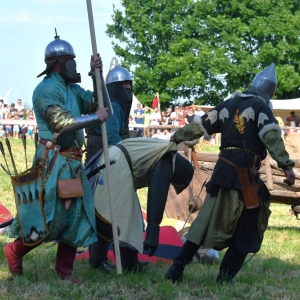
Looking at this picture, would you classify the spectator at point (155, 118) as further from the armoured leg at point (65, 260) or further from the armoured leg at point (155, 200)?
the armoured leg at point (65, 260)

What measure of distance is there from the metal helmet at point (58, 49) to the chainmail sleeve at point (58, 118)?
374 mm

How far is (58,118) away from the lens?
4.93 metres

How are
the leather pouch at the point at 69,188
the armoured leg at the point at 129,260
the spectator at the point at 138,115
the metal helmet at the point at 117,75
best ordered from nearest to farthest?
the leather pouch at the point at 69,188 < the armoured leg at the point at 129,260 < the metal helmet at the point at 117,75 < the spectator at the point at 138,115

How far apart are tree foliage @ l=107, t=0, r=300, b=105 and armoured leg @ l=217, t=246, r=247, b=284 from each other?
106 feet

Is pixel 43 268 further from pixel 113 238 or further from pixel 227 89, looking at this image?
pixel 227 89

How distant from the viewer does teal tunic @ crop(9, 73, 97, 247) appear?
197 inches

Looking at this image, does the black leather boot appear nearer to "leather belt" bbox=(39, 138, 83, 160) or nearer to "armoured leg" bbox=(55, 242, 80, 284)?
"armoured leg" bbox=(55, 242, 80, 284)

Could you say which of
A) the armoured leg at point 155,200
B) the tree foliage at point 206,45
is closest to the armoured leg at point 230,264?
the armoured leg at point 155,200

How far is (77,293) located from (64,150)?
959mm

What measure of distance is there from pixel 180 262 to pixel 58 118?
4.48 ft

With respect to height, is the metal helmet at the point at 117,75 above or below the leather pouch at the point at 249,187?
above

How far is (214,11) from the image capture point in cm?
3972

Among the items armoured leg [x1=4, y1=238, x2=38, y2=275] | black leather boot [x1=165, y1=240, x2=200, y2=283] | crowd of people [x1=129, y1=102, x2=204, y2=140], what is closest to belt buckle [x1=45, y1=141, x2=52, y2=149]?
armoured leg [x1=4, y1=238, x2=38, y2=275]

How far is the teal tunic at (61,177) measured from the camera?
5.01 meters
